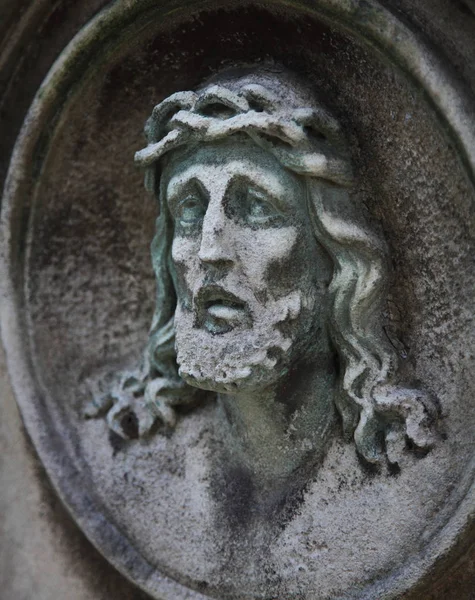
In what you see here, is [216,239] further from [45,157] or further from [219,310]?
[45,157]

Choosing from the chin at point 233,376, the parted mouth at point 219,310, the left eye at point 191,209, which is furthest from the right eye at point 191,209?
the chin at point 233,376

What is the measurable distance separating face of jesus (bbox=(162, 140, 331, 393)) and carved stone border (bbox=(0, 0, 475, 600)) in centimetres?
25

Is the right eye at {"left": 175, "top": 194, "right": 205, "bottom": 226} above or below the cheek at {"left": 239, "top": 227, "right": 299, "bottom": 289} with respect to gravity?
above

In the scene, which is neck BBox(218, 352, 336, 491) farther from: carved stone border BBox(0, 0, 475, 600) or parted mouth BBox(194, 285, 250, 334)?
carved stone border BBox(0, 0, 475, 600)

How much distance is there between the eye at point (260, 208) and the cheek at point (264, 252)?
2 centimetres

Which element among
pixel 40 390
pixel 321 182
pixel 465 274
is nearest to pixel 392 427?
pixel 465 274

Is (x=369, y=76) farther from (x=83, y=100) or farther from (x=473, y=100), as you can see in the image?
(x=83, y=100)

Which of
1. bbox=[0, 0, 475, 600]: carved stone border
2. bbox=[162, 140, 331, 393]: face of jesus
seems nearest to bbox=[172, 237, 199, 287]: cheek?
bbox=[162, 140, 331, 393]: face of jesus

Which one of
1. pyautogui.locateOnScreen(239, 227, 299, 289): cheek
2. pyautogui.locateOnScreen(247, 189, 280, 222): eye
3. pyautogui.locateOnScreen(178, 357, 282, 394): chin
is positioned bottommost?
pyautogui.locateOnScreen(178, 357, 282, 394): chin

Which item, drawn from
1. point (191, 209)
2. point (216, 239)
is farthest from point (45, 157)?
point (216, 239)

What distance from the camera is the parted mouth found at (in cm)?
137

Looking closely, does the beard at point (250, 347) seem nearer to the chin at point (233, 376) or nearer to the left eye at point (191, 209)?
the chin at point (233, 376)

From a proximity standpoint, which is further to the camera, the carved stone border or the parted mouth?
the parted mouth

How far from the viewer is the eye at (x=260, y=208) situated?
4.49ft
